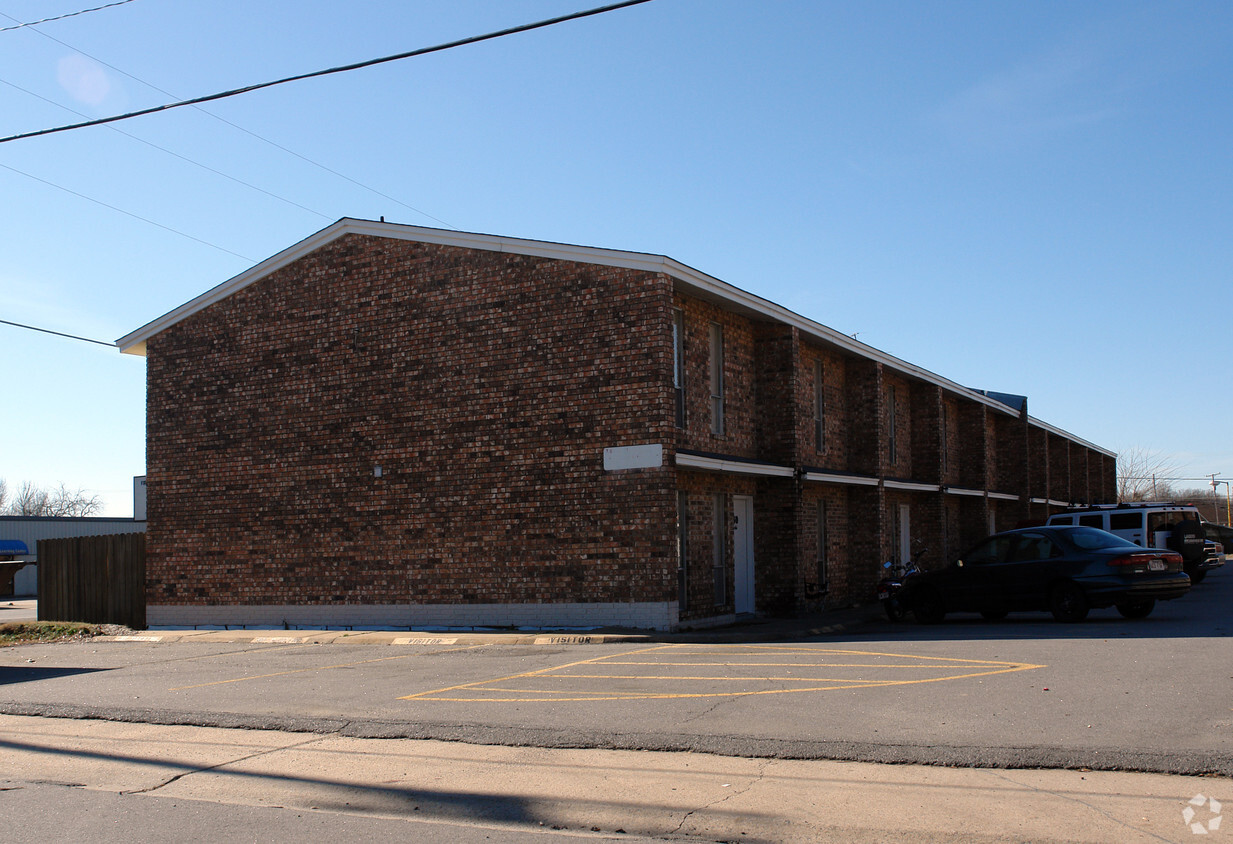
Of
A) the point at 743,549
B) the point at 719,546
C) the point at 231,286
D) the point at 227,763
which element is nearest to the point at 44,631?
the point at 231,286

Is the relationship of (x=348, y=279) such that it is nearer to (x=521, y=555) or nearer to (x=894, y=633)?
(x=521, y=555)

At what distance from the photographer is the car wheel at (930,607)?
60.4ft

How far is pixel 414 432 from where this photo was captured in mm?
19203

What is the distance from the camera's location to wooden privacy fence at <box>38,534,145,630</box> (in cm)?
2272

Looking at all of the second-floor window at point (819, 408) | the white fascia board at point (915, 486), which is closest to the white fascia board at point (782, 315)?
the second-floor window at point (819, 408)

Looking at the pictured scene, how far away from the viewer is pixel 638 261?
16922 millimetres

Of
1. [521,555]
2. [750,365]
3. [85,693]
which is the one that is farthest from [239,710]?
[750,365]

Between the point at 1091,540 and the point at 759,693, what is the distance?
8.85 m

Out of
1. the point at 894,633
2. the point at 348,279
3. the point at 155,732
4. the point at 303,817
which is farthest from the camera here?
the point at 348,279

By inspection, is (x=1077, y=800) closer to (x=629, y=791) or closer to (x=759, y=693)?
(x=629, y=791)

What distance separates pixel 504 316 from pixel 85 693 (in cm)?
901

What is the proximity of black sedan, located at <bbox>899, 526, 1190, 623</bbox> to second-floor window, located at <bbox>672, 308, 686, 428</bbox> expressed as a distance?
17.5 ft

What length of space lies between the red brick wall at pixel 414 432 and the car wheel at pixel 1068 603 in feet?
19.8

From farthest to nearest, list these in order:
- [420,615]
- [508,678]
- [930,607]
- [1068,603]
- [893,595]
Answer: [893,595]
[420,615]
[930,607]
[1068,603]
[508,678]
